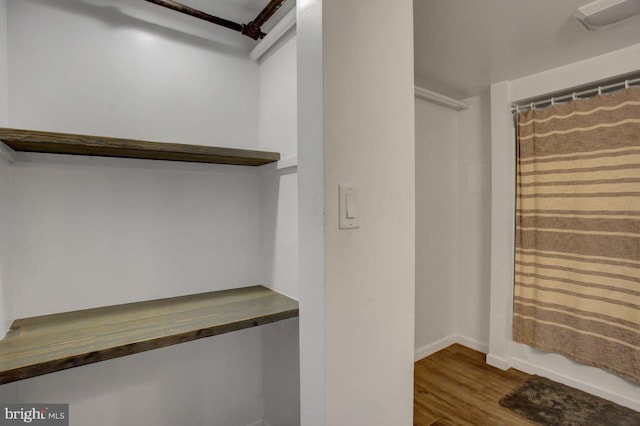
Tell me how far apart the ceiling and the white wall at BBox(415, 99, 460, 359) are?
0.52 meters

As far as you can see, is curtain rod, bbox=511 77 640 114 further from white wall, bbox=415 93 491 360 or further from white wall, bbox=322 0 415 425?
white wall, bbox=322 0 415 425

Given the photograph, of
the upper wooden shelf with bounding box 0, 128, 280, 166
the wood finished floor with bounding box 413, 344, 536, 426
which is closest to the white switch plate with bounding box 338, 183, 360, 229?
the upper wooden shelf with bounding box 0, 128, 280, 166

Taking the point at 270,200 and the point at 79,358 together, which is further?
the point at 270,200

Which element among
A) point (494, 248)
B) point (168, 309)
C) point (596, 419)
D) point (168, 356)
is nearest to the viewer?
point (168, 309)

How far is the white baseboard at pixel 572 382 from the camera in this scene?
194 cm

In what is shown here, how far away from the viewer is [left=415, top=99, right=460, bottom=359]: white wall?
2672 mm

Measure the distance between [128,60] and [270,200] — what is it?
883 mm

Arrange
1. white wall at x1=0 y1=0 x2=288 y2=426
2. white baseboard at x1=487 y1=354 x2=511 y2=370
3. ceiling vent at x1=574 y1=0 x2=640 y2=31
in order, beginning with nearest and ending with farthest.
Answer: white wall at x1=0 y1=0 x2=288 y2=426, ceiling vent at x1=574 y1=0 x2=640 y2=31, white baseboard at x1=487 y1=354 x2=511 y2=370

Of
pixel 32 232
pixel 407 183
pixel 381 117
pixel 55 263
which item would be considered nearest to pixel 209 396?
pixel 55 263

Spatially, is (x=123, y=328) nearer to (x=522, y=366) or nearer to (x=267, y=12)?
(x=267, y=12)

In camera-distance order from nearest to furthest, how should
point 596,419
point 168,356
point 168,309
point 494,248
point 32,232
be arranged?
point 32,232 → point 168,309 → point 168,356 → point 596,419 → point 494,248

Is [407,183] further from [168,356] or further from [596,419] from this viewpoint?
[596,419]

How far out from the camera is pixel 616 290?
195 cm

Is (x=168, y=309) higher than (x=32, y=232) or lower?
lower
